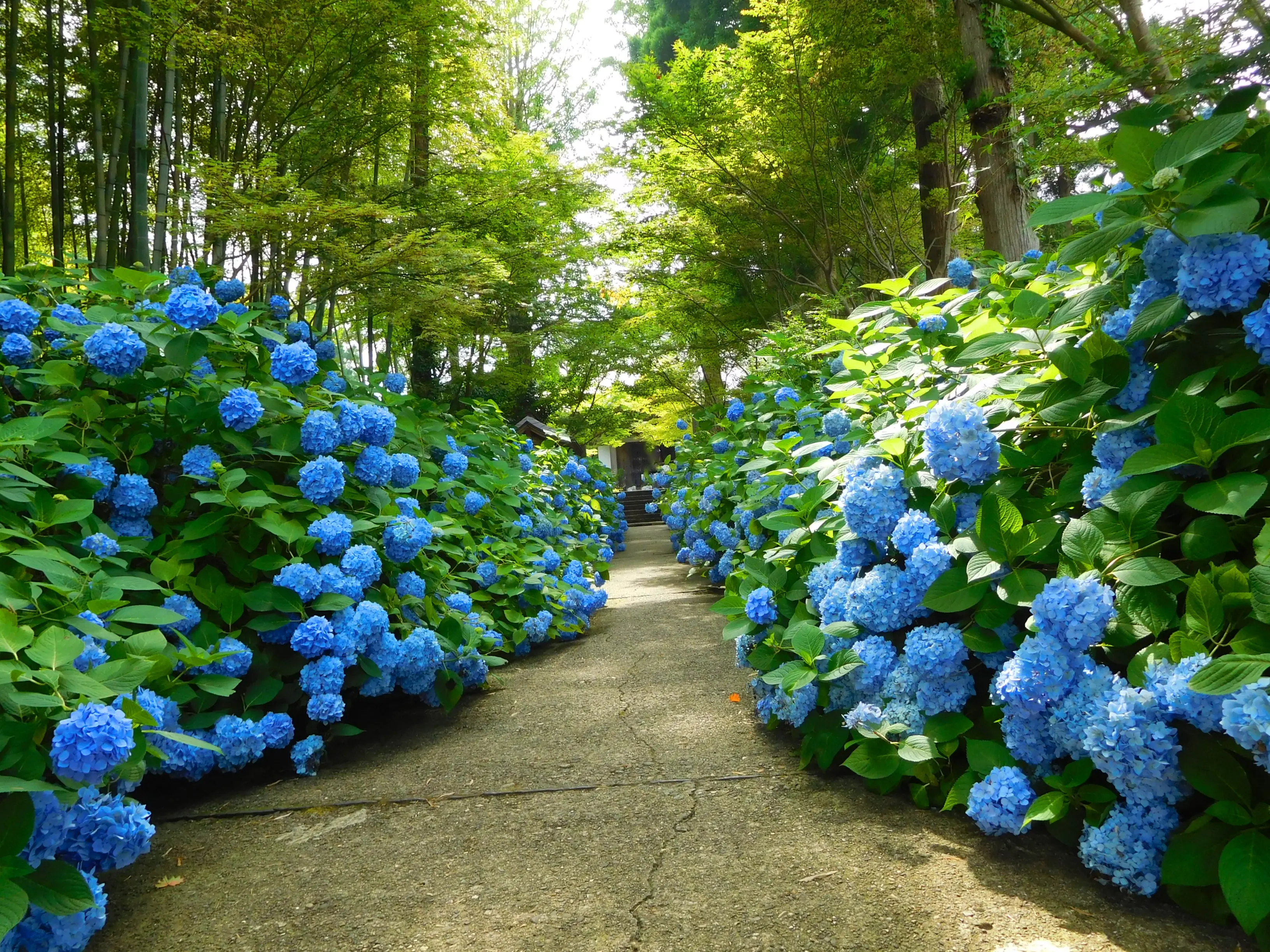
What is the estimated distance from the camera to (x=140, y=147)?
4.05 m

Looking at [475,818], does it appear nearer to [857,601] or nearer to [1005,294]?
[857,601]

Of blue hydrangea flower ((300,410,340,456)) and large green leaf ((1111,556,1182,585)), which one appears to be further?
blue hydrangea flower ((300,410,340,456))

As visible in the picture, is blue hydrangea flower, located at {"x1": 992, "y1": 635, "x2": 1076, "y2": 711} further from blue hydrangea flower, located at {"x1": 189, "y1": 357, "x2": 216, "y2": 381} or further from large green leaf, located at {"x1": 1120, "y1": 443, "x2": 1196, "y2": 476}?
blue hydrangea flower, located at {"x1": 189, "y1": 357, "x2": 216, "y2": 381}

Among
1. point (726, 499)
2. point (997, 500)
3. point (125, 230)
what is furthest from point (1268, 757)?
point (125, 230)

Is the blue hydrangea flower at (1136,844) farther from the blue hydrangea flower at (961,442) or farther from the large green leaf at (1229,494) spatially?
the blue hydrangea flower at (961,442)

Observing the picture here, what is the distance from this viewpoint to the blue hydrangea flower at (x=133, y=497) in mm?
2201

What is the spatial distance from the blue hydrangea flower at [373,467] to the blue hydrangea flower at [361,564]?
0.35m

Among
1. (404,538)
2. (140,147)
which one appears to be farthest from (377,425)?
(140,147)

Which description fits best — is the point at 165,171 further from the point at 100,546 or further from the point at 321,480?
the point at 100,546

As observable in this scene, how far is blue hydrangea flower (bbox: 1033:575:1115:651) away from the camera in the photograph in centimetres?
134

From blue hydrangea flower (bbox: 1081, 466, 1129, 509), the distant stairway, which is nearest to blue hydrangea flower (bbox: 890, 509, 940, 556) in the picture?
blue hydrangea flower (bbox: 1081, 466, 1129, 509)

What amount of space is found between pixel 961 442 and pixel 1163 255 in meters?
0.49

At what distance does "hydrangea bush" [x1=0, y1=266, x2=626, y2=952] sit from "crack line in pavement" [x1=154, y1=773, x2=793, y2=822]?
5.0 inches

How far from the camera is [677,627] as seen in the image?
4.30 metres
